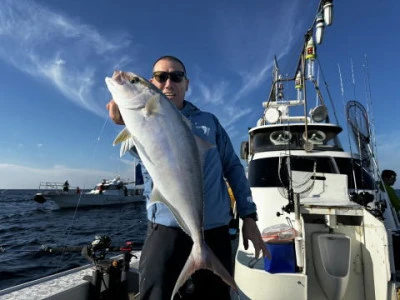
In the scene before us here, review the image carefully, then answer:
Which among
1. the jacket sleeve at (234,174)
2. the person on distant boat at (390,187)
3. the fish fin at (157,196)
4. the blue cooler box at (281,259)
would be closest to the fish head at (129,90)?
the fish fin at (157,196)

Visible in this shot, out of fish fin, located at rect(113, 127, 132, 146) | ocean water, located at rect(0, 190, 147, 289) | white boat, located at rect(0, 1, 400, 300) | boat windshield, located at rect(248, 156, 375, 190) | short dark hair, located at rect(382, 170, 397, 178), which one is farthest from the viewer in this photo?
ocean water, located at rect(0, 190, 147, 289)

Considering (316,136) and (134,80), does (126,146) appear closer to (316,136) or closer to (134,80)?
(134,80)

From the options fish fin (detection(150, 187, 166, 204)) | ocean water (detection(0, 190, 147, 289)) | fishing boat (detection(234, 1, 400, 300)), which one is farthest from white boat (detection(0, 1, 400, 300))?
ocean water (detection(0, 190, 147, 289))

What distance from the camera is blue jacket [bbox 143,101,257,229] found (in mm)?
2158

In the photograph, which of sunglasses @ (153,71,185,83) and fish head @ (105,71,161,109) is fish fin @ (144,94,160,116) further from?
sunglasses @ (153,71,185,83)

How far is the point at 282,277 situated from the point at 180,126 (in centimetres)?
320

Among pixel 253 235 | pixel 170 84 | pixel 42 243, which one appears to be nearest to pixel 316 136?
pixel 253 235

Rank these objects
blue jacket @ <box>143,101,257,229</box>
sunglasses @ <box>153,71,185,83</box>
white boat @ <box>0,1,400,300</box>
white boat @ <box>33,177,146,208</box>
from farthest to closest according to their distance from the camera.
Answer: white boat @ <box>33,177,146,208</box> < white boat @ <box>0,1,400,300</box> < sunglasses @ <box>153,71,185,83</box> < blue jacket @ <box>143,101,257,229</box>

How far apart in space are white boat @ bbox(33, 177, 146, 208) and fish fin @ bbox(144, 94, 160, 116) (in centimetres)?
3596

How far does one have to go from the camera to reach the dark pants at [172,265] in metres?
2.04

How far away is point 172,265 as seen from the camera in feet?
6.74

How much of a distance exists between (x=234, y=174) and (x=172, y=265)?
93 centimetres

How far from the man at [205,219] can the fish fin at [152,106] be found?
33 centimetres

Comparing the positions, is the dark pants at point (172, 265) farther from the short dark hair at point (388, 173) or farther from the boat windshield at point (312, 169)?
the short dark hair at point (388, 173)
